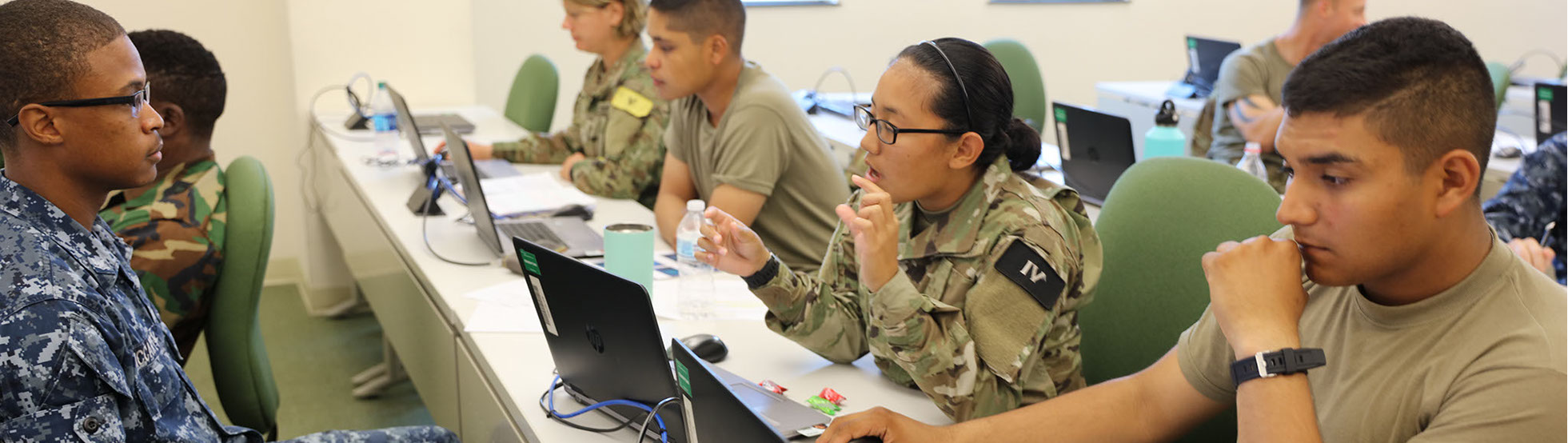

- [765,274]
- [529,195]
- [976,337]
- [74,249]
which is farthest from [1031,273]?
[529,195]

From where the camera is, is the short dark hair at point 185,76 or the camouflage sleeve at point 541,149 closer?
the short dark hair at point 185,76

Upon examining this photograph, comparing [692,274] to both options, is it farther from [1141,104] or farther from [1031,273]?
[1141,104]

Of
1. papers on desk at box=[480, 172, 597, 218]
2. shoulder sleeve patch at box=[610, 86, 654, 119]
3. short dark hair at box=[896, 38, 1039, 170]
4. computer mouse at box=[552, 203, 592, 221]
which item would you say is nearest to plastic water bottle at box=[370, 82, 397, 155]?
papers on desk at box=[480, 172, 597, 218]

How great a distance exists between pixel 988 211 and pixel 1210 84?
3.66 metres

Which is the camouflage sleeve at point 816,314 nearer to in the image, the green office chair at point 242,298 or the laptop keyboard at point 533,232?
the laptop keyboard at point 533,232

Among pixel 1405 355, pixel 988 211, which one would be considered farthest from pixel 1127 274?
pixel 1405 355

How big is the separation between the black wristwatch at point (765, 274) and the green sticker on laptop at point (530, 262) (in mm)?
295

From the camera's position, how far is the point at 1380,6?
6.81m

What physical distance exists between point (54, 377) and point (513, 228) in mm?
1268

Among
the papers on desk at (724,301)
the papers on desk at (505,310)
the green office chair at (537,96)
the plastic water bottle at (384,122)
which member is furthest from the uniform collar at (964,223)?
the green office chair at (537,96)

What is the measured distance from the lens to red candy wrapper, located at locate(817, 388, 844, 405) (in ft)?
5.19

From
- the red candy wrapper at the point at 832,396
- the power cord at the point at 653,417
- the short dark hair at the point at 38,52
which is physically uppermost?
the short dark hair at the point at 38,52

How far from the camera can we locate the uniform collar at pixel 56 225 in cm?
140

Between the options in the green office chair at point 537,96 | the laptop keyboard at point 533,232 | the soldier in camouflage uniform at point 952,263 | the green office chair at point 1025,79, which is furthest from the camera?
the green office chair at point 1025,79
